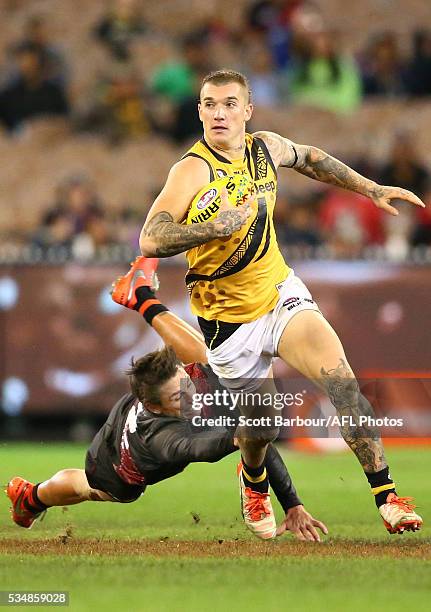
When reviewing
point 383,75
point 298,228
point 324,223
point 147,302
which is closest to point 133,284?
point 147,302

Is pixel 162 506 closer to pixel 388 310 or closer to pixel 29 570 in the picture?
pixel 29 570

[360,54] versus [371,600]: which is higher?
[360,54]

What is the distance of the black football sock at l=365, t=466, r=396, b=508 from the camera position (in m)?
7.26

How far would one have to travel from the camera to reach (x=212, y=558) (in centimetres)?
691

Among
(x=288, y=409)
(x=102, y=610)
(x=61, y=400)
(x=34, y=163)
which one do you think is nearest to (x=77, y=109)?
(x=34, y=163)

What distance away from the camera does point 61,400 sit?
13891 millimetres

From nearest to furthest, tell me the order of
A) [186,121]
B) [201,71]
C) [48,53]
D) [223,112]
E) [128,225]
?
[223,112] → [128,225] → [186,121] → [48,53] → [201,71]

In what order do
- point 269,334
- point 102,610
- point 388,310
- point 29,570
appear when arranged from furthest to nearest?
point 388,310 < point 269,334 < point 29,570 < point 102,610

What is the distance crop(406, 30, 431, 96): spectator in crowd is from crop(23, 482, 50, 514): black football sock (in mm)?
10725

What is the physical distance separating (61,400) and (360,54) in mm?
6576

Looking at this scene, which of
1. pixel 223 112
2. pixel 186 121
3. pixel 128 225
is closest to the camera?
pixel 223 112

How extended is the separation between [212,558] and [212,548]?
35 cm

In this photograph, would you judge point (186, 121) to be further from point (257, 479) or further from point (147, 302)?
point (257, 479)

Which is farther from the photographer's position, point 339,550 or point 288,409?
point 288,409
